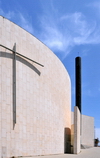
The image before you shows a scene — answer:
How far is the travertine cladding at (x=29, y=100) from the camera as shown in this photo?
40.5ft

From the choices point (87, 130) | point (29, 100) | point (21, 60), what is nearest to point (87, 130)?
point (87, 130)

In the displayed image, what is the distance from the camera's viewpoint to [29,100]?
A: 48.0ft

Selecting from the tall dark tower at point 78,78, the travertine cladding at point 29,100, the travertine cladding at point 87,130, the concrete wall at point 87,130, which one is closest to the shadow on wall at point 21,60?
the travertine cladding at point 29,100

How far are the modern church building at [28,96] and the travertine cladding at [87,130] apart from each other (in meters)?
→ 17.4

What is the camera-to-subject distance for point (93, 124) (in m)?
41.5

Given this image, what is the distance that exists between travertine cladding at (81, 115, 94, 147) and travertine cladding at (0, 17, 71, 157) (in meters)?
17.8

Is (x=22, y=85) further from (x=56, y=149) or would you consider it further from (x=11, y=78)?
(x=56, y=149)

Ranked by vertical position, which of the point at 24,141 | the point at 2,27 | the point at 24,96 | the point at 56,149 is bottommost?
the point at 56,149

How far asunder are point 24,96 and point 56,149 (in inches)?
288

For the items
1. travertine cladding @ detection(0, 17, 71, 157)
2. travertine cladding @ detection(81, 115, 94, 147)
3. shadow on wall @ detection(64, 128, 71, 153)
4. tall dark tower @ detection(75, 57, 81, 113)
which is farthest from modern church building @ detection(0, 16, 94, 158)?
travertine cladding @ detection(81, 115, 94, 147)

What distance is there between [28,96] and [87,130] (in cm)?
2688

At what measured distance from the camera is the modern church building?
40.7 feet

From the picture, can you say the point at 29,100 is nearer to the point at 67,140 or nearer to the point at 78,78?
the point at 67,140

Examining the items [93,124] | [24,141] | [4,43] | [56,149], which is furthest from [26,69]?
[93,124]
